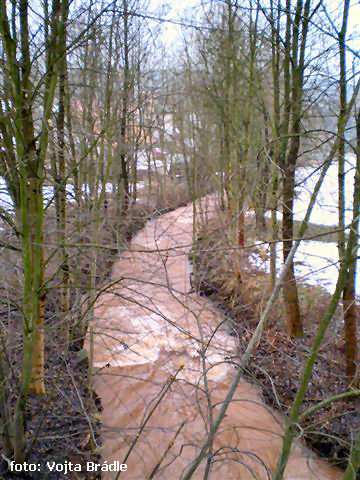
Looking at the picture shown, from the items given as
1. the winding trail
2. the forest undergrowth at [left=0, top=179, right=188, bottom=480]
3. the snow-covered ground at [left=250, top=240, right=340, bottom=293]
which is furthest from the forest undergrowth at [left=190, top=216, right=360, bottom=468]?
the forest undergrowth at [left=0, top=179, right=188, bottom=480]

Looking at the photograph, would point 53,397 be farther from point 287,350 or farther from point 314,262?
point 314,262

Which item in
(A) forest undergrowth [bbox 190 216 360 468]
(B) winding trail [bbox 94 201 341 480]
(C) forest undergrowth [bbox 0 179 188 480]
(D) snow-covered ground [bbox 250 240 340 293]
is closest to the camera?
(C) forest undergrowth [bbox 0 179 188 480]

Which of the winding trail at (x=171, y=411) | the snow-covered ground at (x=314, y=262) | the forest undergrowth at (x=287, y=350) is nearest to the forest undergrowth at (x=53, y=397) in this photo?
the winding trail at (x=171, y=411)

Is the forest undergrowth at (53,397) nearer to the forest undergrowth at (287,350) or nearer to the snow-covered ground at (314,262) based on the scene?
the forest undergrowth at (287,350)

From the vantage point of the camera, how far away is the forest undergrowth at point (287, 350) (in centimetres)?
525

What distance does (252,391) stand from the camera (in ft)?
21.9

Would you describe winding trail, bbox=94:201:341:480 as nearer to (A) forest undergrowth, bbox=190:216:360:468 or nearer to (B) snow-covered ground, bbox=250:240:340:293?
(A) forest undergrowth, bbox=190:216:360:468

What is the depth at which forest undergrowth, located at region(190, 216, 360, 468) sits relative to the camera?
5.25 m

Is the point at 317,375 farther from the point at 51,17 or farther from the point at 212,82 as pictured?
the point at 212,82

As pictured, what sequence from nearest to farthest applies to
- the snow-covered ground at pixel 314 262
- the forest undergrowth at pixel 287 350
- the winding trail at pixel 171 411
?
the winding trail at pixel 171 411
the forest undergrowth at pixel 287 350
the snow-covered ground at pixel 314 262

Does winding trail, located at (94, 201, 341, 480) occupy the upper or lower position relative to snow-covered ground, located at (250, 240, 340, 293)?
lower

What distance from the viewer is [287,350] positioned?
22.6 feet

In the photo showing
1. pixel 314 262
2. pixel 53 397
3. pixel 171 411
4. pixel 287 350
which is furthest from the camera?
pixel 314 262

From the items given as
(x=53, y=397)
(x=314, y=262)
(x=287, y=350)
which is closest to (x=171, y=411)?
(x=53, y=397)
